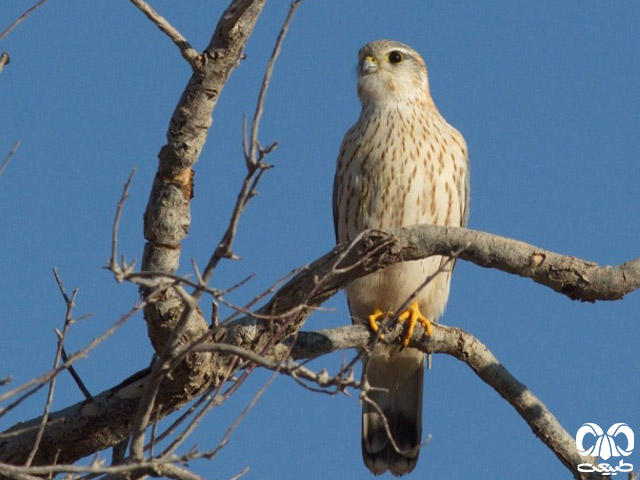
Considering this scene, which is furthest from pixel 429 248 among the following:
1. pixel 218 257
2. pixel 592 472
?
pixel 218 257

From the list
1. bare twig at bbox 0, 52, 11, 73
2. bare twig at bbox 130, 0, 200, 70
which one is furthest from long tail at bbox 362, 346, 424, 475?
bare twig at bbox 0, 52, 11, 73

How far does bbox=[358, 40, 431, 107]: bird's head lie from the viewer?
5.11m

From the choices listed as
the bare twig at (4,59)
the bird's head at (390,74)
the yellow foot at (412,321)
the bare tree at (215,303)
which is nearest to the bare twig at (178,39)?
the bare tree at (215,303)

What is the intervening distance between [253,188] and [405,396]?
9.46 feet

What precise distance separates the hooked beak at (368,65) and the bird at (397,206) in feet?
0.20

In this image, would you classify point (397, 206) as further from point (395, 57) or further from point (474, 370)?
point (395, 57)

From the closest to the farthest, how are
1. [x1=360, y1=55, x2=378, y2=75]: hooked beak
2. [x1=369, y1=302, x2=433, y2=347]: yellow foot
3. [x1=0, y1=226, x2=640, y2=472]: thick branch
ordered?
[x1=0, y1=226, x2=640, y2=472]: thick branch
[x1=369, y1=302, x2=433, y2=347]: yellow foot
[x1=360, y1=55, x2=378, y2=75]: hooked beak

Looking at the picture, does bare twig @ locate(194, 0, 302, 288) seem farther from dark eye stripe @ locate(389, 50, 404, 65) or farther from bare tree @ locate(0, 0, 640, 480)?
dark eye stripe @ locate(389, 50, 404, 65)

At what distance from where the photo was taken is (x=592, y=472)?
3732mm

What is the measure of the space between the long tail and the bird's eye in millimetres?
1478

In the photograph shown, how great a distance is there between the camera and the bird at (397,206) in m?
4.64

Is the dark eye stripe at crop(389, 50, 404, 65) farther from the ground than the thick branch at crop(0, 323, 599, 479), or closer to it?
farther from the ground

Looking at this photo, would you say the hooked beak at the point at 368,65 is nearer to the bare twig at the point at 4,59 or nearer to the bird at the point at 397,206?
the bird at the point at 397,206

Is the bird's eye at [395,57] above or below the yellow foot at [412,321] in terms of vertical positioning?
above
